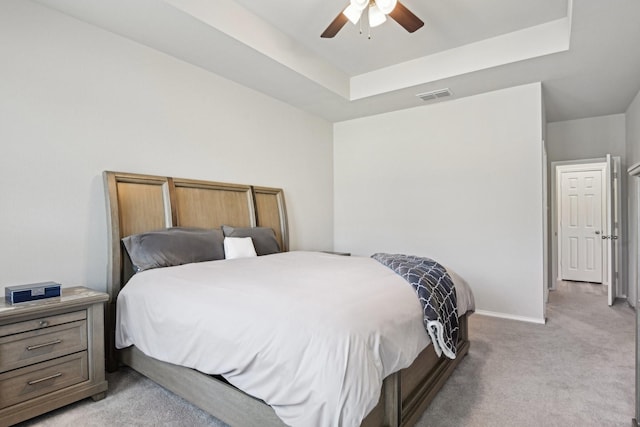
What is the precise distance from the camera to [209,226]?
348cm

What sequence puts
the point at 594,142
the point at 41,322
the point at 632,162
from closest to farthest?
the point at 41,322
the point at 632,162
the point at 594,142

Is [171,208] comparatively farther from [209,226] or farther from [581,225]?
[581,225]

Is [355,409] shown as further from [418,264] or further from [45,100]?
[45,100]

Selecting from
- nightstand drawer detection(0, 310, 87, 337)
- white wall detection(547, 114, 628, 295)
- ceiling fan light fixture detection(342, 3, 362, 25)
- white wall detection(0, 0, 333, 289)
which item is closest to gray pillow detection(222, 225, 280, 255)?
white wall detection(0, 0, 333, 289)

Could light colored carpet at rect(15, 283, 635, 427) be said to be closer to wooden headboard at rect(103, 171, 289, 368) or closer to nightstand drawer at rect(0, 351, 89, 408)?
nightstand drawer at rect(0, 351, 89, 408)

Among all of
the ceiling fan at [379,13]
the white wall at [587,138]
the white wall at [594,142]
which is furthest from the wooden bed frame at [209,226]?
the white wall at [587,138]

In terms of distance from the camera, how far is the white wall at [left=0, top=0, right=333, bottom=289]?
7.71 feet

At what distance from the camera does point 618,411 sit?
206 cm

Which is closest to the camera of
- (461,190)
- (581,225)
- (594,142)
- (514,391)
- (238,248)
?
(514,391)

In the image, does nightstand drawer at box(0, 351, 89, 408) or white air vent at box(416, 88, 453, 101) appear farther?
white air vent at box(416, 88, 453, 101)

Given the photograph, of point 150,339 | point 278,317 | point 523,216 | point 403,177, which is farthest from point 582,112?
point 150,339

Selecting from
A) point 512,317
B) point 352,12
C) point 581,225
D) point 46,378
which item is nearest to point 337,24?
point 352,12

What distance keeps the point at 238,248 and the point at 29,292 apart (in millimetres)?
1525

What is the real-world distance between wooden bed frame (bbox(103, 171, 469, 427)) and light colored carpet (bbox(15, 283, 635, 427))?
4.8 inches
